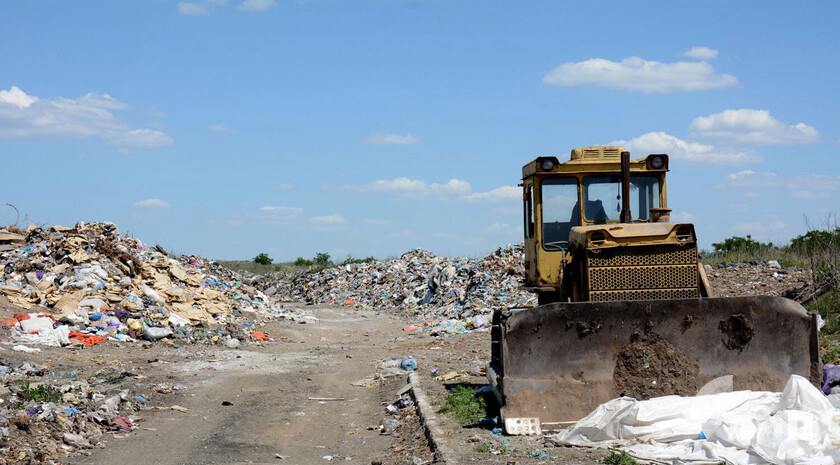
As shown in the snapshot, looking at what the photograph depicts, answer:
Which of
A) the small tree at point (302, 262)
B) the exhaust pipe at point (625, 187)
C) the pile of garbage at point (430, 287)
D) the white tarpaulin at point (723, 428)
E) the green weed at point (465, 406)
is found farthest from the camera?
the small tree at point (302, 262)

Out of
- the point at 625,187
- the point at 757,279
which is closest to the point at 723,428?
the point at 625,187

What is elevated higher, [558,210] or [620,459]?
[558,210]

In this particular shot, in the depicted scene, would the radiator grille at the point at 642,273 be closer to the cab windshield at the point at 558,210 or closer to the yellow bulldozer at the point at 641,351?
the yellow bulldozer at the point at 641,351

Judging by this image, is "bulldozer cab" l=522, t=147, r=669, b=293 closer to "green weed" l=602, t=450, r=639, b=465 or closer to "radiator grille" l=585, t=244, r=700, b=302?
"radiator grille" l=585, t=244, r=700, b=302

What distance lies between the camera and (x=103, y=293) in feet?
64.0

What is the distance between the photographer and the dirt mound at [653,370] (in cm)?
766

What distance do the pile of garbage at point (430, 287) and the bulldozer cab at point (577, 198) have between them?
1090cm

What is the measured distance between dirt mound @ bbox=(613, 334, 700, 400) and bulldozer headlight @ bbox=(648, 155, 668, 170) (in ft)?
7.24

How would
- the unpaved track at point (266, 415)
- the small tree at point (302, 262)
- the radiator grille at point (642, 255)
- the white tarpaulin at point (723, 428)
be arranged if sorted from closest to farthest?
the white tarpaulin at point (723, 428), the radiator grille at point (642, 255), the unpaved track at point (266, 415), the small tree at point (302, 262)

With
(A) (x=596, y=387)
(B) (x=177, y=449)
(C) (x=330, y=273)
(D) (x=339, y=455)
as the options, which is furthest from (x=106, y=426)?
(C) (x=330, y=273)

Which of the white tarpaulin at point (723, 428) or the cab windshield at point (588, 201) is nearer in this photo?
the white tarpaulin at point (723, 428)

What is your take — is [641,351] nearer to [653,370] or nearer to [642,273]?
[653,370]

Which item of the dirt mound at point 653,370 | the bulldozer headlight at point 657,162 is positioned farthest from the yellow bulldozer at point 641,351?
the bulldozer headlight at point 657,162

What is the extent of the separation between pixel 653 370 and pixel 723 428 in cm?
122
